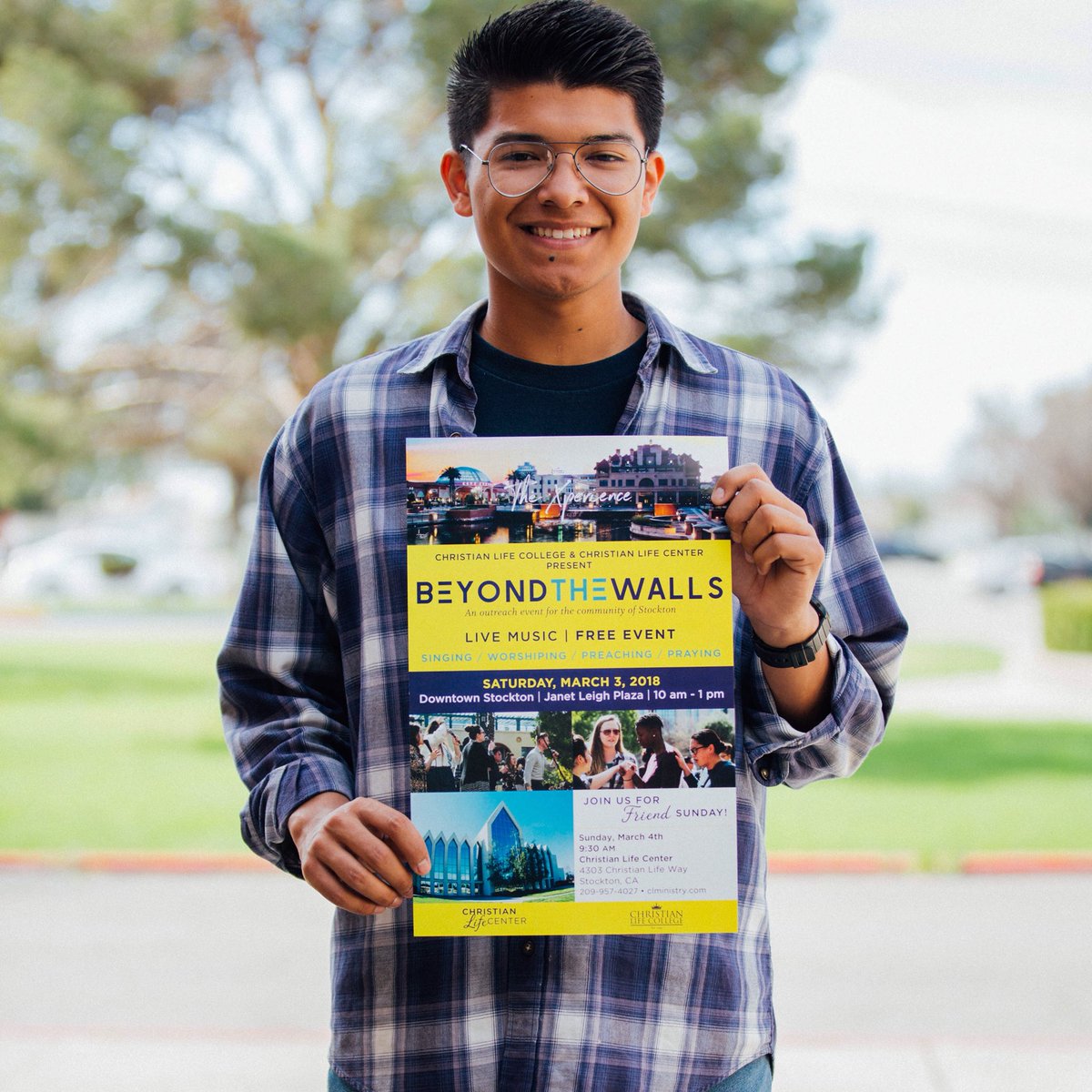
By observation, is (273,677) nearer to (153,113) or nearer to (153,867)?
(153,867)

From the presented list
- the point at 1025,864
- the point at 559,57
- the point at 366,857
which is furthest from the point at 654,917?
the point at 1025,864

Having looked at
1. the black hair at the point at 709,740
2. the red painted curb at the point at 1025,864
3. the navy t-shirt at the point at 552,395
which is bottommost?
the red painted curb at the point at 1025,864

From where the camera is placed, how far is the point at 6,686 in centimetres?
1378

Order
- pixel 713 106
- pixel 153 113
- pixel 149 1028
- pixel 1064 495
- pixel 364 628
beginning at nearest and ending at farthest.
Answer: pixel 364 628, pixel 149 1028, pixel 713 106, pixel 153 113, pixel 1064 495

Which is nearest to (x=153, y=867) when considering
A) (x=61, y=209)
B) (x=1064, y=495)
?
(x=61, y=209)

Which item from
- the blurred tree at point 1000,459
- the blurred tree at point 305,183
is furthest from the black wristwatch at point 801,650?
the blurred tree at point 1000,459

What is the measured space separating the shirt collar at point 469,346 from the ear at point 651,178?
13 centimetres

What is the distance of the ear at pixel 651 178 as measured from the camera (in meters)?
1.72

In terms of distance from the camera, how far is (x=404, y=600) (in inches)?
64.1

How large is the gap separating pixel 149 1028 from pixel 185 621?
1967cm

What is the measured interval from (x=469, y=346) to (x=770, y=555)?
0.54 m

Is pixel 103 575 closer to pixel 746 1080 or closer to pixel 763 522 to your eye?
pixel 746 1080

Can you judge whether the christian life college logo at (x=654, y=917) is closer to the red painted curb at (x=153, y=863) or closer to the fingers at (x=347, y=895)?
the fingers at (x=347, y=895)

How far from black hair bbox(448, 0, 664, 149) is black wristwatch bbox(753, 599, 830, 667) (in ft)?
2.15
